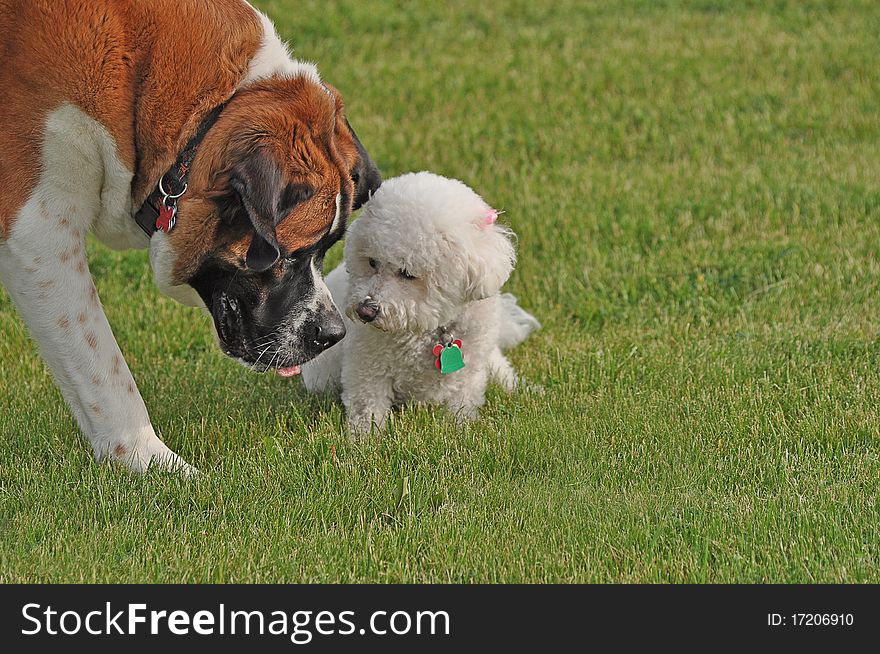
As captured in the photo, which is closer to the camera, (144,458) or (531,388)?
(144,458)

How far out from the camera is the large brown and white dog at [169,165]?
154 inches

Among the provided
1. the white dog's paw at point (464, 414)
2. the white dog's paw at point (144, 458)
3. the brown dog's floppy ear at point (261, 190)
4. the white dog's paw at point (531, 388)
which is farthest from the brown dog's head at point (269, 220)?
the white dog's paw at point (531, 388)

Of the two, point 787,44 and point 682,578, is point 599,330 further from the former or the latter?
point 787,44

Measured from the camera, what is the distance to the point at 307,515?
410cm

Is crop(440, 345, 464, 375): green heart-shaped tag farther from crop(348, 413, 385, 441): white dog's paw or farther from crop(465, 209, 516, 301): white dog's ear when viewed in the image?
crop(348, 413, 385, 441): white dog's paw

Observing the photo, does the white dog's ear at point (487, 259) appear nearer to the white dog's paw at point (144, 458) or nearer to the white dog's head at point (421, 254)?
the white dog's head at point (421, 254)

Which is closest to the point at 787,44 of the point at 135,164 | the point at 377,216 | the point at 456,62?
the point at 456,62

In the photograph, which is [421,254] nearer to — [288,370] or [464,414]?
[288,370]

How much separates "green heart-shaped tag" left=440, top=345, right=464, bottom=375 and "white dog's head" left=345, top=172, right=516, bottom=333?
15cm

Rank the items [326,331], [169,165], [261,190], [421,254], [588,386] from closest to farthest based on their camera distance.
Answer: [261,190] → [169,165] → [326,331] → [421,254] → [588,386]

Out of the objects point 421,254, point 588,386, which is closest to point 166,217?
point 421,254

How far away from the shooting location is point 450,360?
15.3 ft

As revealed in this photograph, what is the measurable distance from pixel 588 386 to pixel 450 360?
0.83 m

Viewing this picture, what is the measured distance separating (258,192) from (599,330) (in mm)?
2767
